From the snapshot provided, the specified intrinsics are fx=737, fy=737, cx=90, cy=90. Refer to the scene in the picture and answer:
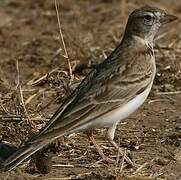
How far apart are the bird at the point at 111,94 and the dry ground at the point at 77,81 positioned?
288mm

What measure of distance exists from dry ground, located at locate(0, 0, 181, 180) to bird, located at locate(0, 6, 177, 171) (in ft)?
0.94

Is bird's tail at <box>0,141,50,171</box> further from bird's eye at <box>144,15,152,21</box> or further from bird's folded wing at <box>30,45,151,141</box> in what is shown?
bird's eye at <box>144,15,152,21</box>

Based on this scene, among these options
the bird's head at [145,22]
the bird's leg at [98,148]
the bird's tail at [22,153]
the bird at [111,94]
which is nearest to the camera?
the bird's tail at [22,153]

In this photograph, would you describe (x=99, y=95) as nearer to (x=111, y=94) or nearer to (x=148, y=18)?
(x=111, y=94)

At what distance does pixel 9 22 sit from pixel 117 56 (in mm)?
5234

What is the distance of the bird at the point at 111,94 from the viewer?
18.7 feet

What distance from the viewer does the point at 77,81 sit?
786 centimetres

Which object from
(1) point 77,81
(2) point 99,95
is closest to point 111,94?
(2) point 99,95

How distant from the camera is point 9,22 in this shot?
11391 mm

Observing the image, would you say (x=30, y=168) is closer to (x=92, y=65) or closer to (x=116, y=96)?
(x=116, y=96)

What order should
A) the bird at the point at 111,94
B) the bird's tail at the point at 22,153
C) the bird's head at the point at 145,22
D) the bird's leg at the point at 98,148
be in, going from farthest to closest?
the bird's head at the point at 145,22 < the bird's leg at the point at 98,148 < the bird at the point at 111,94 < the bird's tail at the point at 22,153

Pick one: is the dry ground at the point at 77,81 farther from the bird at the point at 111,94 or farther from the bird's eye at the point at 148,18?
the bird's eye at the point at 148,18

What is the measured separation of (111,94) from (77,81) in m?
1.79

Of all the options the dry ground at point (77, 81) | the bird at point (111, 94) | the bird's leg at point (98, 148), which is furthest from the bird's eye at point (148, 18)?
the bird's leg at point (98, 148)
